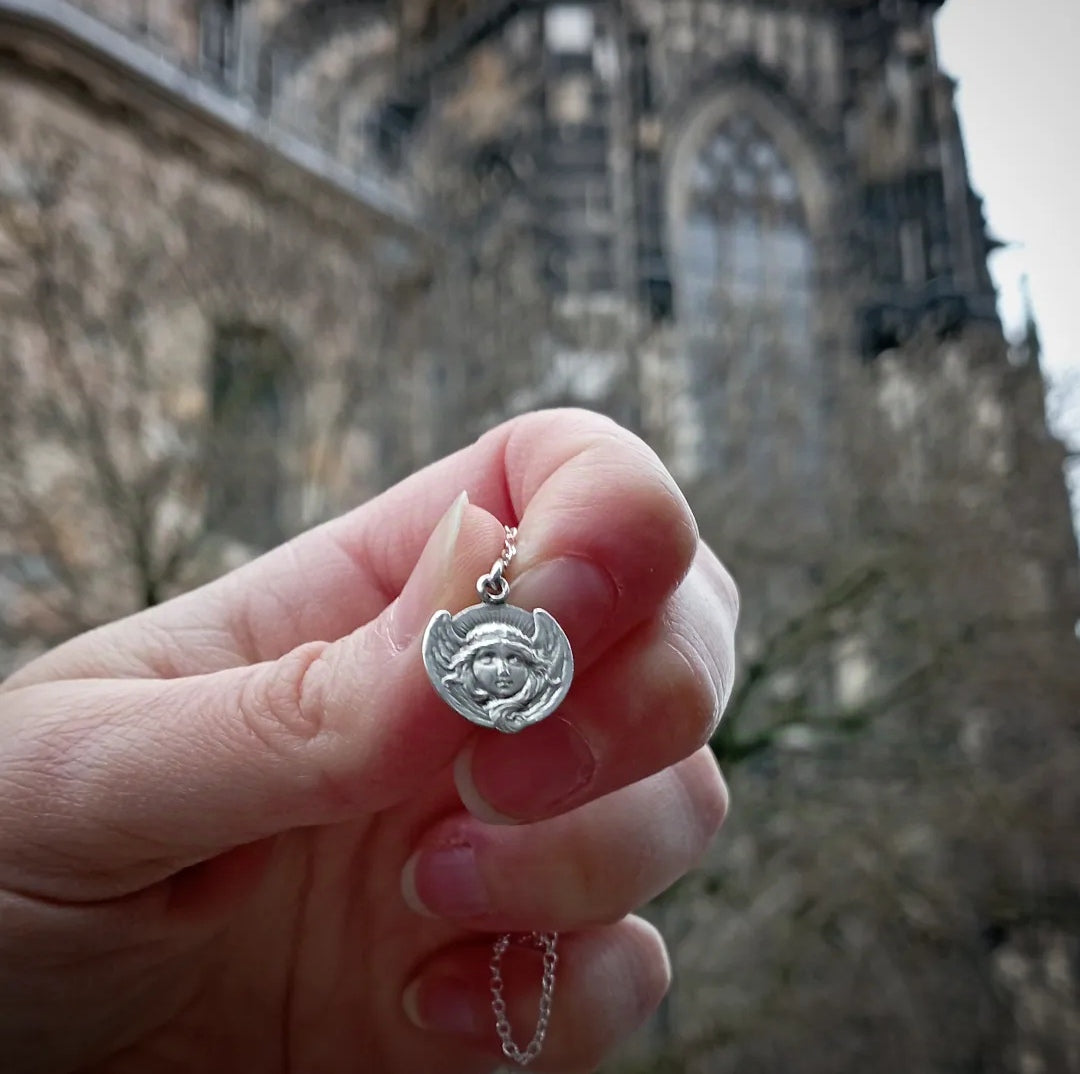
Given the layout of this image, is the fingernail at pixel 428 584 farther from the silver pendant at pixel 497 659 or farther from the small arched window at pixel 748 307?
the small arched window at pixel 748 307

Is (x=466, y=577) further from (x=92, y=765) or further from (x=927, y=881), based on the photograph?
(x=927, y=881)

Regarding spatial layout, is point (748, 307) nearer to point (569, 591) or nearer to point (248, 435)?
point (248, 435)

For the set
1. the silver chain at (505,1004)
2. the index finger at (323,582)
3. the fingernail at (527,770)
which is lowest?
the silver chain at (505,1004)

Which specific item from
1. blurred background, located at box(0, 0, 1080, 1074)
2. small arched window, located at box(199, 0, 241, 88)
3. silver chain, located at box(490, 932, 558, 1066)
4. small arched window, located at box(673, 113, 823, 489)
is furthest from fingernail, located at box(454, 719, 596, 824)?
small arched window, located at box(199, 0, 241, 88)

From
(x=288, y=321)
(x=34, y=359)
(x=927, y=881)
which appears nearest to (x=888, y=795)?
(x=927, y=881)

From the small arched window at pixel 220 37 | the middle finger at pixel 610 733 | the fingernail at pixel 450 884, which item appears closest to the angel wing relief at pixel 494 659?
the middle finger at pixel 610 733

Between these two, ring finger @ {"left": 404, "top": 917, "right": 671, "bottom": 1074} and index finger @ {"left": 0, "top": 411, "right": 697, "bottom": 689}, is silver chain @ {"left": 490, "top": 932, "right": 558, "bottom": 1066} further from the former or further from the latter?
index finger @ {"left": 0, "top": 411, "right": 697, "bottom": 689}
